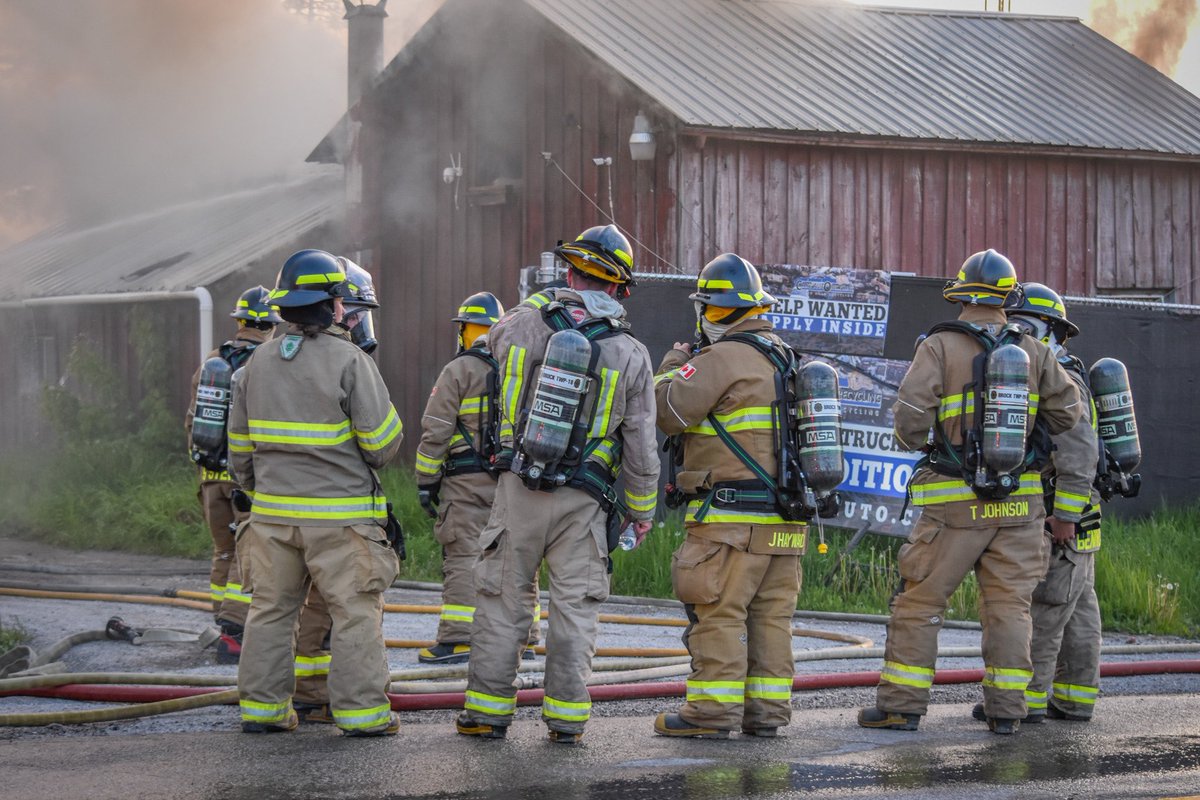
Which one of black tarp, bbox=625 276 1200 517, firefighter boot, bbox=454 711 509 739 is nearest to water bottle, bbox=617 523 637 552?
firefighter boot, bbox=454 711 509 739

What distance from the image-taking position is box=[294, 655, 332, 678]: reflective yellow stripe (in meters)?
6.42

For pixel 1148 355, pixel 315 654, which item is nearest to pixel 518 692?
pixel 315 654

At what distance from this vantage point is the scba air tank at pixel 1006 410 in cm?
629

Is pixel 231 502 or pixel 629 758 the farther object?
pixel 231 502

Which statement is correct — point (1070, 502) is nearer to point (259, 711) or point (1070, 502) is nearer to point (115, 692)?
point (259, 711)

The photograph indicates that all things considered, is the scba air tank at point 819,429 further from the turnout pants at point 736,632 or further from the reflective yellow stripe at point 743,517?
the turnout pants at point 736,632

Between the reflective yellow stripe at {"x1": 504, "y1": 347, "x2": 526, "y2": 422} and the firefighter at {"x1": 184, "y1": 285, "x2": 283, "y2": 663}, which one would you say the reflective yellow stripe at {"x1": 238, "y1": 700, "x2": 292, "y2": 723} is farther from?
the firefighter at {"x1": 184, "y1": 285, "x2": 283, "y2": 663}

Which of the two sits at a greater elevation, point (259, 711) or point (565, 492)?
point (565, 492)

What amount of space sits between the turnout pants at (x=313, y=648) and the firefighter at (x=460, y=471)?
1.50 m

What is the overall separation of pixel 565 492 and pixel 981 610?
195 centimetres

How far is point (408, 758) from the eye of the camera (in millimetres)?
5500

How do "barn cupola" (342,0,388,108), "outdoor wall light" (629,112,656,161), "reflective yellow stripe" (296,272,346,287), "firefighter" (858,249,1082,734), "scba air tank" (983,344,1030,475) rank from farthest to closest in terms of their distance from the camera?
"barn cupola" (342,0,388,108)
"outdoor wall light" (629,112,656,161)
"firefighter" (858,249,1082,734)
"scba air tank" (983,344,1030,475)
"reflective yellow stripe" (296,272,346,287)

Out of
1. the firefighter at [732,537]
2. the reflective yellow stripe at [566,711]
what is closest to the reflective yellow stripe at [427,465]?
the firefighter at [732,537]

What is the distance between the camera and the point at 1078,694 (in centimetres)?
681
